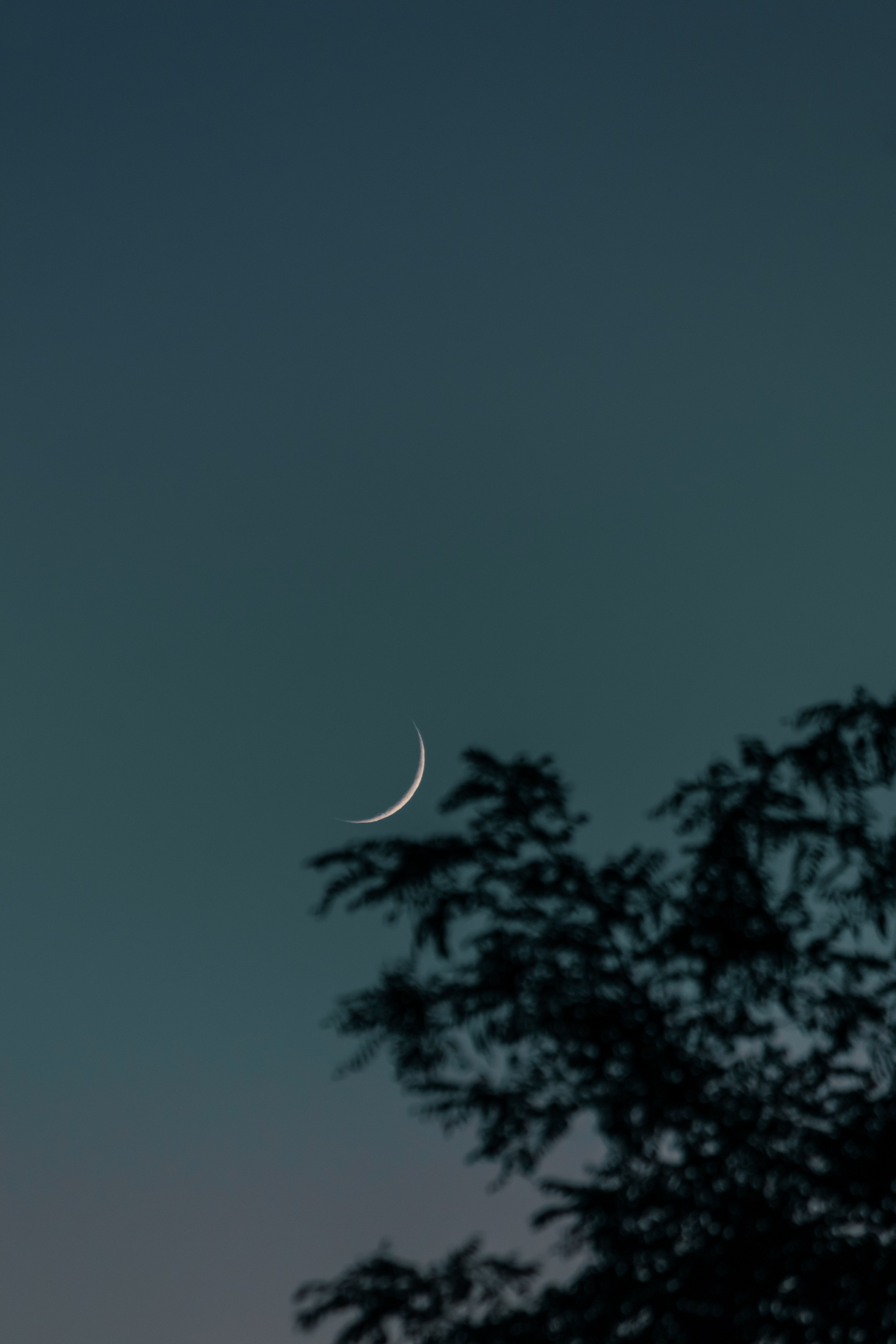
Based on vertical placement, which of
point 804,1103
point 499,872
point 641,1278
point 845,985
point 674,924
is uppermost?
point 499,872

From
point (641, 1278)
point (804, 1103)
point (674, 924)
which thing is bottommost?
point (641, 1278)

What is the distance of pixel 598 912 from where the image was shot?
41.6 feet

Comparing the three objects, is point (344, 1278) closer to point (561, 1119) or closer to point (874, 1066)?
point (561, 1119)

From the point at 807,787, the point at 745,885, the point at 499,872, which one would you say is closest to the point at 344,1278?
the point at 499,872

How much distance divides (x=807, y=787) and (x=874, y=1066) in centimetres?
260

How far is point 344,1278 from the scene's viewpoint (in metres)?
12.3

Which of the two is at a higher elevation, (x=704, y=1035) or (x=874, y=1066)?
(x=704, y=1035)

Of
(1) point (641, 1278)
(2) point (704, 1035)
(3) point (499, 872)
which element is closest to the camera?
(1) point (641, 1278)

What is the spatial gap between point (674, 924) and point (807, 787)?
1805 mm

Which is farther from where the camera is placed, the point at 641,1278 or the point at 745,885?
the point at 745,885

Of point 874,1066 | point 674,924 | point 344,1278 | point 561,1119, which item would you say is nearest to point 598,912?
point 674,924

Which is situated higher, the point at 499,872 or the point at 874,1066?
the point at 499,872

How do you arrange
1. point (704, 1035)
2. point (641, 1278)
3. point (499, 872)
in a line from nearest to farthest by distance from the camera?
point (641, 1278)
point (704, 1035)
point (499, 872)

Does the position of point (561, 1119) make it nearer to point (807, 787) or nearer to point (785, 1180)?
point (785, 1180)
